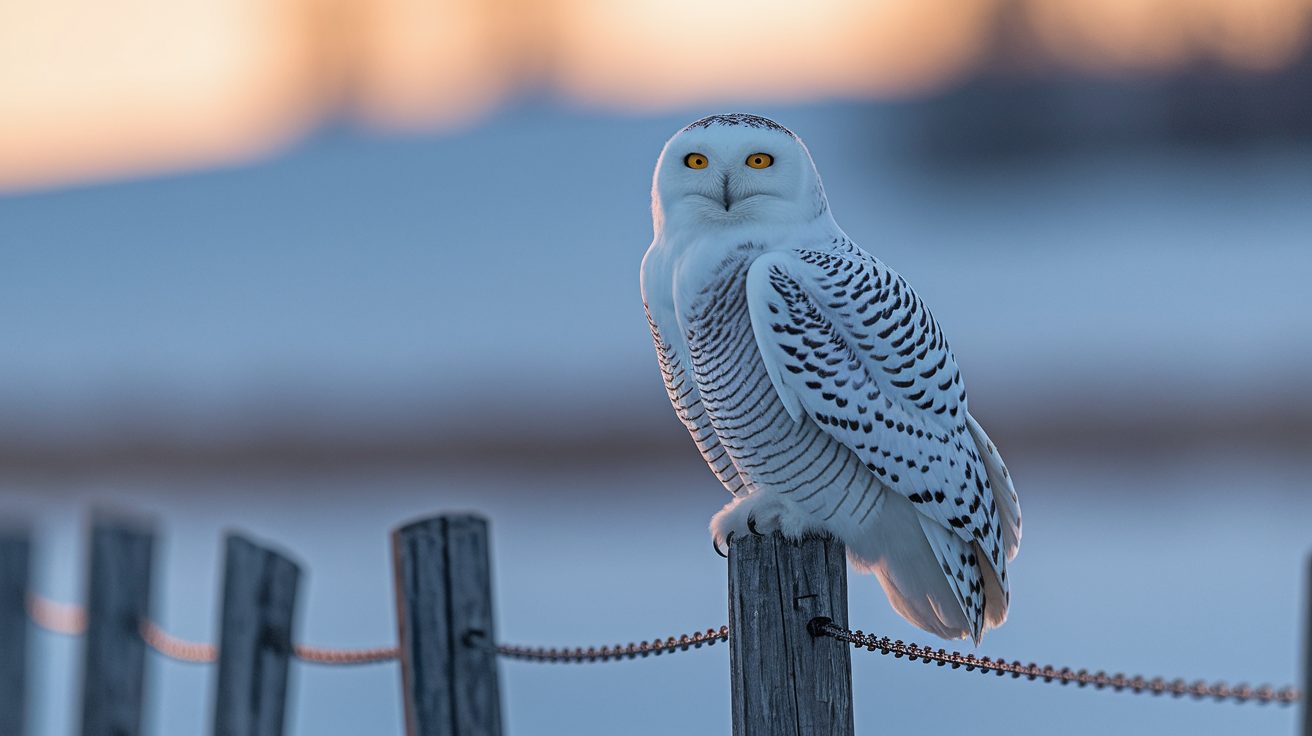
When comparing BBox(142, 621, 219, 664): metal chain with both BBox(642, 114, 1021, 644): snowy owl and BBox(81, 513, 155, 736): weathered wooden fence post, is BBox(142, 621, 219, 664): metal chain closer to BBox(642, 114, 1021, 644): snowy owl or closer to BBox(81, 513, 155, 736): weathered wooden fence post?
BBox(81, 513, 155, 736): weathered wooden fence post

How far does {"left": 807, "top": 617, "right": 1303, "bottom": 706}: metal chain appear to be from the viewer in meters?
1.47

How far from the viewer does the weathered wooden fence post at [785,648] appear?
208 centimetres

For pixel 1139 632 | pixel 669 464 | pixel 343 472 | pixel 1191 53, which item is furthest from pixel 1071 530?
pixel 1191 53

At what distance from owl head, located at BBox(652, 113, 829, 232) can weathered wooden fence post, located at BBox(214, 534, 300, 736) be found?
3.55 ft

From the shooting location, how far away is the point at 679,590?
27.9ft

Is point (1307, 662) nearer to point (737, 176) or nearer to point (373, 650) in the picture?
point (737, 176)

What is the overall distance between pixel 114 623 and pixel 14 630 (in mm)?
752

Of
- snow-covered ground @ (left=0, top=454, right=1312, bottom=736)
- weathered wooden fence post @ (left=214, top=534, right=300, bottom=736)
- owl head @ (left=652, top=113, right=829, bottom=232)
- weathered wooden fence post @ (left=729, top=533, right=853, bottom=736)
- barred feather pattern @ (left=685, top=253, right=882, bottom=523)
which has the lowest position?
weathered wooden fence post @ (left=729, top=533, right=853, bottom=736)

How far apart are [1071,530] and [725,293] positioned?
7.43 meters

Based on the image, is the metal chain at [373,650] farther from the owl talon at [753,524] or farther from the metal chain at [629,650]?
the owl talon at [753,524]

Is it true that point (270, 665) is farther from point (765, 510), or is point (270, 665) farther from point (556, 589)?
point (556, 589)

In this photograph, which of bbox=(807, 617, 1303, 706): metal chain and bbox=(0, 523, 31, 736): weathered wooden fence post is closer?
bbox=(807, 617, 1303, 706): metal chain

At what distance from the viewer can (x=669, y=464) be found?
41.7 feet

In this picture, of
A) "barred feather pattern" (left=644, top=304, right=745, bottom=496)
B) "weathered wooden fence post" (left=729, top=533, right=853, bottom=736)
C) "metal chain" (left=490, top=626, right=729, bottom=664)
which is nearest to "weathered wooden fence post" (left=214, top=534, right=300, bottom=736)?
"metal chain" (left=490, top=626, right=729, bottom=664)
